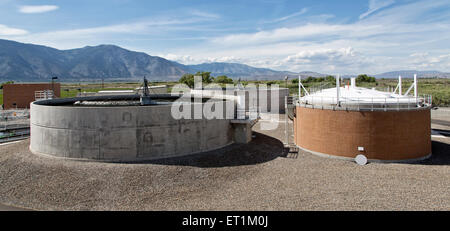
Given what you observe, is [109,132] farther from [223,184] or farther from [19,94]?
[19,94]

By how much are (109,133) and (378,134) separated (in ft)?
61.5

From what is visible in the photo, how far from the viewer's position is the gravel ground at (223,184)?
14.3 metres

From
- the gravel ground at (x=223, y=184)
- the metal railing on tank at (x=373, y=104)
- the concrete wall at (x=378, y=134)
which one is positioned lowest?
the gravel ground at (x=223, y=184)

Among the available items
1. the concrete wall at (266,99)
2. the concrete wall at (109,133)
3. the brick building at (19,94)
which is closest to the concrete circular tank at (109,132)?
the concrete wall at (109,133)

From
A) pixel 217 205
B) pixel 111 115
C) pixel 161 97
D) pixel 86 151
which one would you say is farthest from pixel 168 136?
pixel 161 97

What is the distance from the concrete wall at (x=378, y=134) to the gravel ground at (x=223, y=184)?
1015 mm

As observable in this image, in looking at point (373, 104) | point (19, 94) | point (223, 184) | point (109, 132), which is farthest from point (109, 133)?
point (19, 94)

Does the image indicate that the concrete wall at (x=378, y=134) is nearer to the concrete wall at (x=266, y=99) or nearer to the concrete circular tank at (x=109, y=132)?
the concrete circular tank at (x=109, y=132)

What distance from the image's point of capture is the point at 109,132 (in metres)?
18.5

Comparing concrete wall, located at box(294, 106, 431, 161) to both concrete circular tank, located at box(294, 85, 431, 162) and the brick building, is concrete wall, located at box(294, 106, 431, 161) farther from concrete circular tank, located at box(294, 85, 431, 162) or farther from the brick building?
the brick building

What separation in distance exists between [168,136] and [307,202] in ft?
33.4

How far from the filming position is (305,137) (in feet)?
77.1

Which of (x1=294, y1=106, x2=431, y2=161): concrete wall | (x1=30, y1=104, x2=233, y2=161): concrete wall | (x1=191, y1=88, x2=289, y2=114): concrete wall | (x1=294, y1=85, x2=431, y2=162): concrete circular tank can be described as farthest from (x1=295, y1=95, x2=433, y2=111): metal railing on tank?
(x1=191, y1=88, x2=289, y2=114): concrete wall

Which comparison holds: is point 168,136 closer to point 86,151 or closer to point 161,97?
point 86,151
